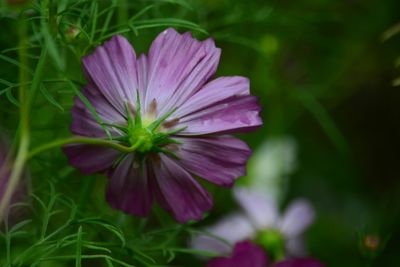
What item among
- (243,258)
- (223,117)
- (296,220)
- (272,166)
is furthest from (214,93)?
(272,166)

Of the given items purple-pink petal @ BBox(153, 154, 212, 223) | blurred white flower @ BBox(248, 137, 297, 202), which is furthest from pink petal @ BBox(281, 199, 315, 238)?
purple-pink petal @ BBox(153, 154, 212, 223)

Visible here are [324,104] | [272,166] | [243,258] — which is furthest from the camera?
[324,104]

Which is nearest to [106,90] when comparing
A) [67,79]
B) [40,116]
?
[67,79]

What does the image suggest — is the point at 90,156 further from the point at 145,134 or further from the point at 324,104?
the point at 324,104

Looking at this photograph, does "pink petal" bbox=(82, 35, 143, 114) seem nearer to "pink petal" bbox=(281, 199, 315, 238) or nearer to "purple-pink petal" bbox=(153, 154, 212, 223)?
"purple-pink petal" bbox=(153, 154, 212, 223)

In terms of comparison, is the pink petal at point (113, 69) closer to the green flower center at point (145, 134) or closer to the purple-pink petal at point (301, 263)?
the green flower center at point (145, 134)

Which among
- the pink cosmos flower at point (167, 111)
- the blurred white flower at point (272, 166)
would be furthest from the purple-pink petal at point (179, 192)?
the blurred white flower at point (272, 166)

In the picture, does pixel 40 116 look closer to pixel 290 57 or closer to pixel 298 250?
pixel 298 250

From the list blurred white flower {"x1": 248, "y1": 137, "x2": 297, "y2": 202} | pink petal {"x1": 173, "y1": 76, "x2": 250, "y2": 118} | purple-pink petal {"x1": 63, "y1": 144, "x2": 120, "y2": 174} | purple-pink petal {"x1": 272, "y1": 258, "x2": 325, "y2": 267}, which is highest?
pink petal {"x1": 173, "y1": 76, "x2": 250, "y2": 118}
